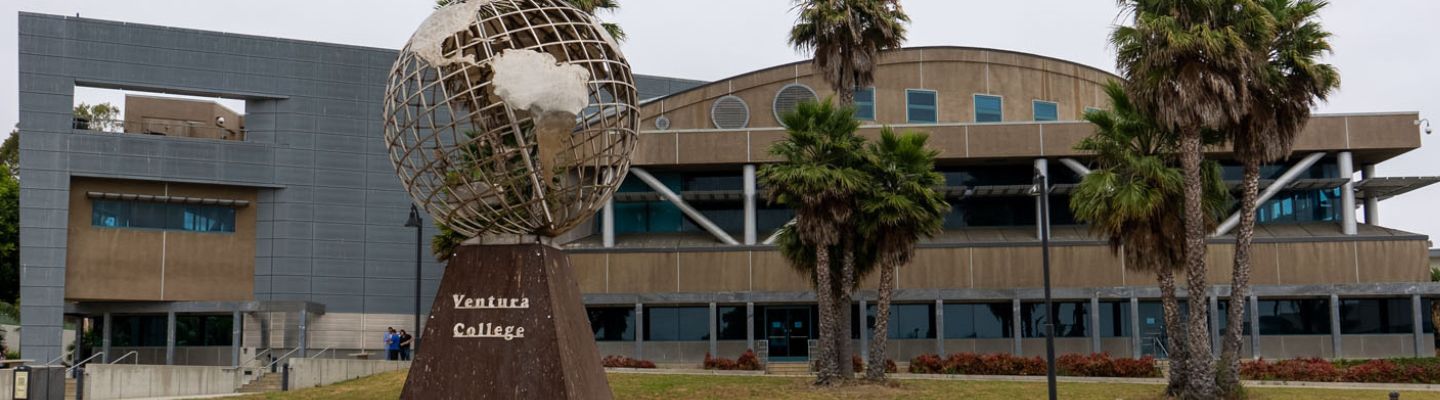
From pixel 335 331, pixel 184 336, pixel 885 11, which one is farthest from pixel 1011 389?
pixel 184 336

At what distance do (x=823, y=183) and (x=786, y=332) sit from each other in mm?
14004

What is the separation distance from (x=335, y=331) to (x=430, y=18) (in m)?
30.8

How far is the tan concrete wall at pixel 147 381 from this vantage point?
34562 millimetres

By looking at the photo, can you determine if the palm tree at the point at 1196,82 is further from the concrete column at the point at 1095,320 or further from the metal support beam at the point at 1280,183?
the metal support beam at the point at 1280,183

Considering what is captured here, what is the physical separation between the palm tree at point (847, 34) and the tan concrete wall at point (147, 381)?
712 inches

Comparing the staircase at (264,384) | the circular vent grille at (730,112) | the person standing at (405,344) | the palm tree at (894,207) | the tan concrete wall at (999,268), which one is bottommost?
the staircase at (264,384)

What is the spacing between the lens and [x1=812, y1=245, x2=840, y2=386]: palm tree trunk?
96.4 feet

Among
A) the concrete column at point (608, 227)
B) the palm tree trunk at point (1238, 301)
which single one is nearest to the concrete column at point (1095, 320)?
the palm tree trunk at point (1238, 301)

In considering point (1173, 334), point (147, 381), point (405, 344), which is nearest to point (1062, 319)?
point (1173, 334)

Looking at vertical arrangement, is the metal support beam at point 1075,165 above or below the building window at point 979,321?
above

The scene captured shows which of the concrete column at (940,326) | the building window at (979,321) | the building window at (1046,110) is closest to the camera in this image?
the concrete column at (940,326)

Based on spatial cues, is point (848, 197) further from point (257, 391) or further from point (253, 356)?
point (253, 356)

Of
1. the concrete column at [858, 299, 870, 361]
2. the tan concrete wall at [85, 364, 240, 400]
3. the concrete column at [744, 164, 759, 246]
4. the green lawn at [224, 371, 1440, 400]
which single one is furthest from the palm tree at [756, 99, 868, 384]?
the tan concrete wall at [85, 364, 240, 400]

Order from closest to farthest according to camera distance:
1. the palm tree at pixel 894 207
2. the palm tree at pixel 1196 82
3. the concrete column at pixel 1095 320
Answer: the palm tree at pixel 1196 82 < the palm tree at pixel 894 207 < the concrete column at pixel 1095 320
